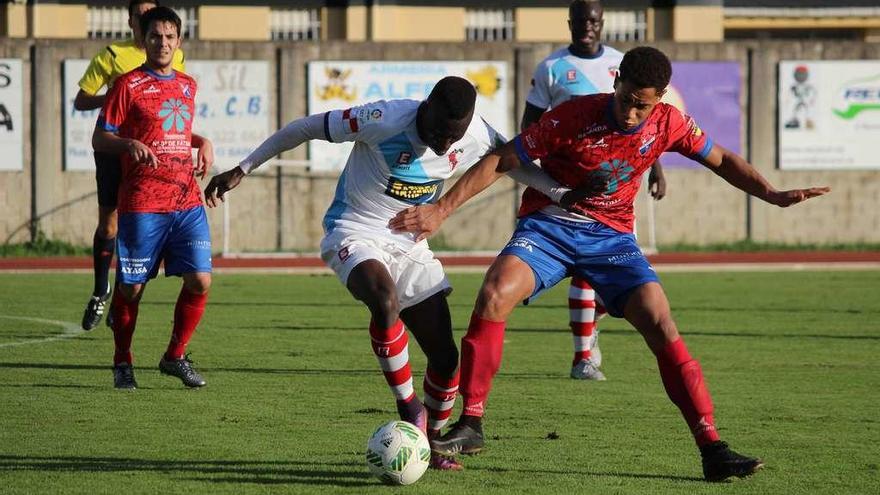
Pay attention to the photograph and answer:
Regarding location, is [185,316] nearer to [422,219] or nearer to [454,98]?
[422,219]

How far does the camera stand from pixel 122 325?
9477 mm

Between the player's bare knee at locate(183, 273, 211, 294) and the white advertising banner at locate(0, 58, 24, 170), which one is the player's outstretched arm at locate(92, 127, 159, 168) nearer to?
the player's bare knee at locate(183, 273, 211, 294)

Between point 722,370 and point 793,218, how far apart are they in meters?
14.2

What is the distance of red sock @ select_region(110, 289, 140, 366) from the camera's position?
941cm

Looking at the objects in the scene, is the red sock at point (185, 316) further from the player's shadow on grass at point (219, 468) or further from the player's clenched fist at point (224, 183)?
the player's shadow on grass at point (219, 468)

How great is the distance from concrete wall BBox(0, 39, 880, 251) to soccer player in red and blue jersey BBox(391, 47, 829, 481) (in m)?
Result: 15.8

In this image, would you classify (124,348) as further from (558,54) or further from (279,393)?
(558,54)

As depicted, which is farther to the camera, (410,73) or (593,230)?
(410,73)

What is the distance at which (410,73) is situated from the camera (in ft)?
75.7

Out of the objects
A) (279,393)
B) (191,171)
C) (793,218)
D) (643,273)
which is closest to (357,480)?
(643,273)

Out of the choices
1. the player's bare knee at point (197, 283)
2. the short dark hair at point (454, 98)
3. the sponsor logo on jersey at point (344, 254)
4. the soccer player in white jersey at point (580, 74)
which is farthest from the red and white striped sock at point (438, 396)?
the soccer player in white jersey at point (580, 74)

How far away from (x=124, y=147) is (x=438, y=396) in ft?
9.12

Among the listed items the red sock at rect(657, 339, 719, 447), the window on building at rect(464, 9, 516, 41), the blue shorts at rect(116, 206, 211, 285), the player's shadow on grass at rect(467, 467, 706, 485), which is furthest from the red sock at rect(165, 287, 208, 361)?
the window on building at rect(464, 9, 516, 41)

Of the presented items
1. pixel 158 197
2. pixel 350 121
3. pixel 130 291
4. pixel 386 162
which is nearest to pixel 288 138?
pixel 350 121
